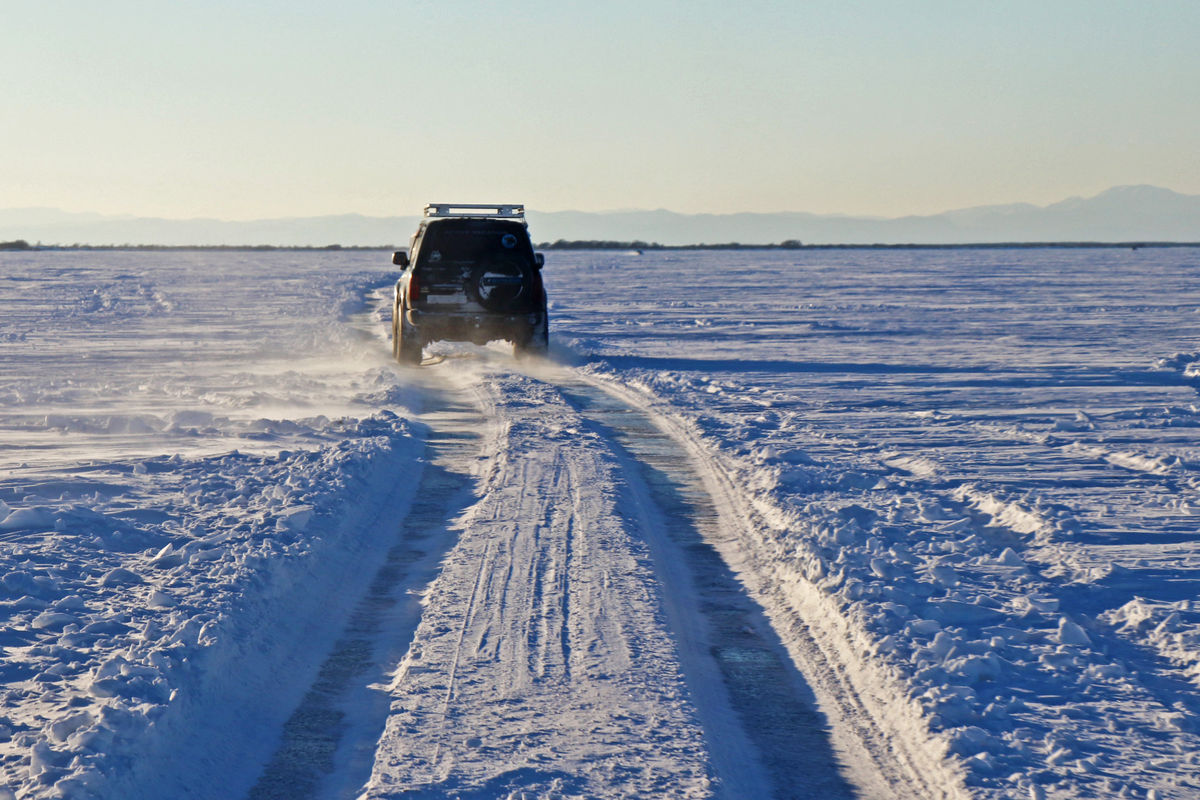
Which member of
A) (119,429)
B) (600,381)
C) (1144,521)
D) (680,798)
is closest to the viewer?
(680,798)

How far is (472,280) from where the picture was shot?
51.5ft

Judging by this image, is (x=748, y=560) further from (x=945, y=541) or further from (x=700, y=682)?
(x=700, y=682)

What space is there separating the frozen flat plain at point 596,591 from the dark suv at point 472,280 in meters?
1.59

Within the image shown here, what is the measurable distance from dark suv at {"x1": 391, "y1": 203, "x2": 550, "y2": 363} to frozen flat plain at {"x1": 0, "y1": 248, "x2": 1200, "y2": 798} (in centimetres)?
159

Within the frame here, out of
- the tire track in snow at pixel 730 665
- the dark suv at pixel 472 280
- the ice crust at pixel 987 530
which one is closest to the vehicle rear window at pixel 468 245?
the dark suv at pixel 472 280

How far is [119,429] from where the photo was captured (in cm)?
1169

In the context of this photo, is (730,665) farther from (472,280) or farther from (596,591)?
(472,280)

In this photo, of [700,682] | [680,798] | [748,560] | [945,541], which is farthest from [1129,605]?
[680,798]

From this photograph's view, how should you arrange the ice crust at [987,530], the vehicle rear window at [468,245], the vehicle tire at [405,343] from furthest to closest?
the vehicle tire at [405,343], the vehicle rear window at [468,245], the ice crust at [987,530]

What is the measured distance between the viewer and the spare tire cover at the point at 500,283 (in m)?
15.7

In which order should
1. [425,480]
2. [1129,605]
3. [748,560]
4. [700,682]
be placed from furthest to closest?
[425,480] < [748,560] < [1129,605] < [700,682]

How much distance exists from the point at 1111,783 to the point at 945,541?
3.29m

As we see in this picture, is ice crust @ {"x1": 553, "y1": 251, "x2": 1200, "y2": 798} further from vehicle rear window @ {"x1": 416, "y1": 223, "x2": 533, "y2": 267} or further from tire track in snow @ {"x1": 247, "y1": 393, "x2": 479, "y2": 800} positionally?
vehicle rear window @ {"x1": 416, "y1": 223, "x2": 533, "y2": 267}

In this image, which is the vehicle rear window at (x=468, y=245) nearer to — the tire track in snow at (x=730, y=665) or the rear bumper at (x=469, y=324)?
the rear bumper at (x=469, y=324)
